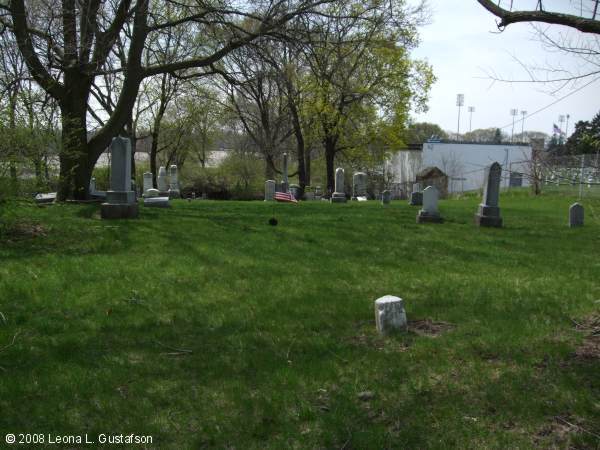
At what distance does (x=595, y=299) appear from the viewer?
594 cm

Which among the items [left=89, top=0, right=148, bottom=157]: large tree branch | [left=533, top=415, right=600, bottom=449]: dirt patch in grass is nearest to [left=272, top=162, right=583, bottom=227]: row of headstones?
[left=89, top=0, right=148, bottom=157]: large tree branch

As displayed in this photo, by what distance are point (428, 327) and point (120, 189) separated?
8.57 meters

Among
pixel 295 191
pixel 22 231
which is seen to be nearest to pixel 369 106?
pixel 295 191

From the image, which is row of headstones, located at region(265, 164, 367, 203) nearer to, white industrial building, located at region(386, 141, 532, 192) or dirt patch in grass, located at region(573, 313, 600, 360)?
dirt patch in grass, located at region(573, 313, 600, 360)

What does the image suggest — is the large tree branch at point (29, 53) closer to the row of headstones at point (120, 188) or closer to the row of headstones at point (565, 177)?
the row of headstones at point (120, 188)

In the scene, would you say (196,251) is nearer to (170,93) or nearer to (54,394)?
(54,394)

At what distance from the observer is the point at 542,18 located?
4.29m

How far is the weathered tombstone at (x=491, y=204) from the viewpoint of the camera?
12.6m

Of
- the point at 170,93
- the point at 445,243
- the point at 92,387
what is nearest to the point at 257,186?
the point at 170,93

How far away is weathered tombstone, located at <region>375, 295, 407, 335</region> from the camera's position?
4.75 metres

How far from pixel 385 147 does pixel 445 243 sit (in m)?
30.0

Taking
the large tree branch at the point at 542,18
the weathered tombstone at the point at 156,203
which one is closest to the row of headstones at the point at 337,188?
the weathered tombstone at the point at 156,203

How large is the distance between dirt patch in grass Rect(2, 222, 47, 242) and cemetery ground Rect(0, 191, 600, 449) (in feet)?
0.15

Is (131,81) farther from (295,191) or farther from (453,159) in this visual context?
(453,159)
